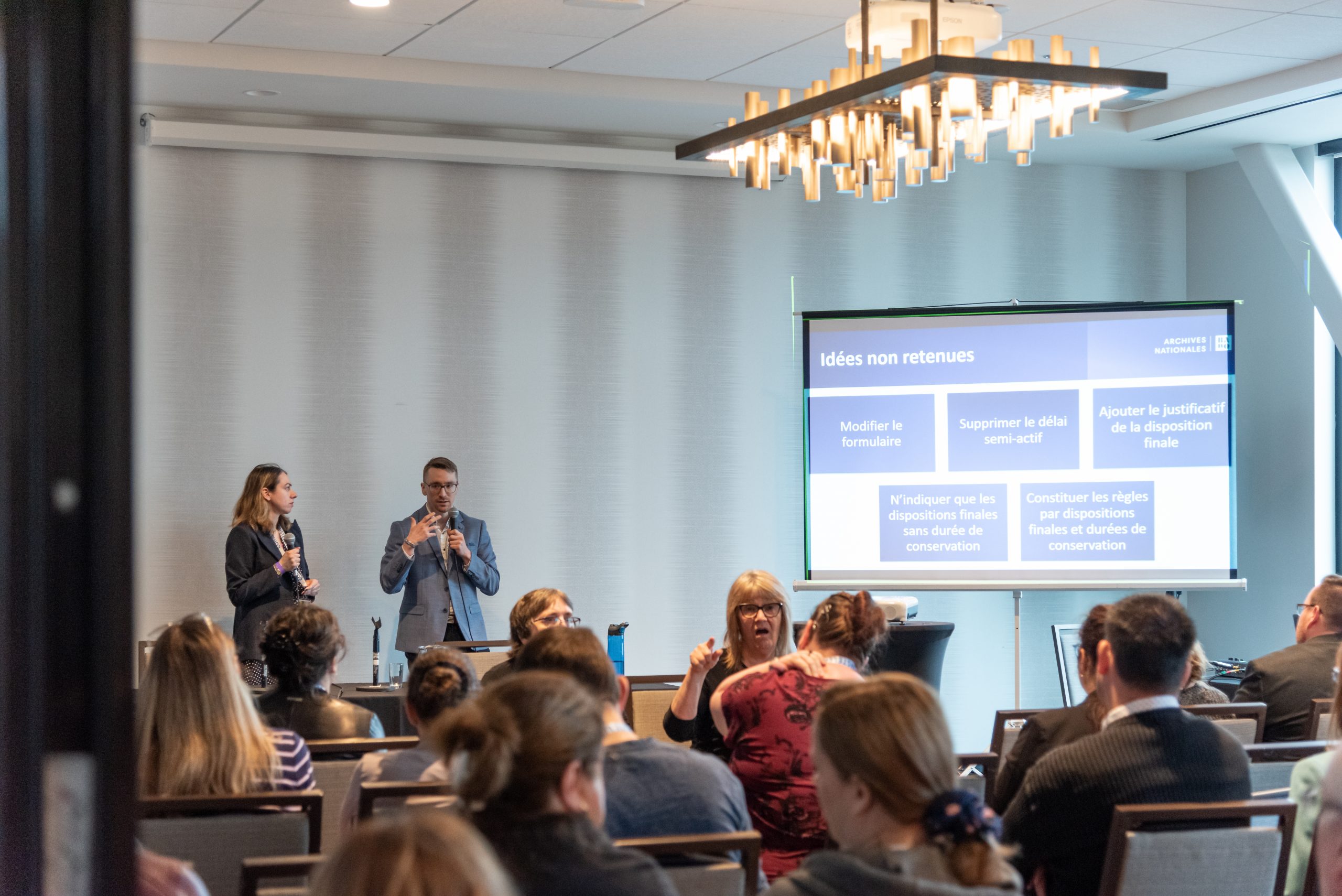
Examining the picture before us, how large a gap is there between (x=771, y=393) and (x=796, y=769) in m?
4.81

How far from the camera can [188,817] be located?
2.58 meters

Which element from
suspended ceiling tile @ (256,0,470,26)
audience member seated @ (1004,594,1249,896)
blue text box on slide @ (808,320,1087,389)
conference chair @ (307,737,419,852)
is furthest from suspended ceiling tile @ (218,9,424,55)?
audience member seated @ (1004,594,1249,896)

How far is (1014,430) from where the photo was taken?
23.7 feet

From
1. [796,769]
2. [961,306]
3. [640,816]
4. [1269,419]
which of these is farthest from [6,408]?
[1269,419]

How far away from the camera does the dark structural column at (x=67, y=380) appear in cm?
83

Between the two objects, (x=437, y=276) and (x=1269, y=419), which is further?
(x=1269, y=419)

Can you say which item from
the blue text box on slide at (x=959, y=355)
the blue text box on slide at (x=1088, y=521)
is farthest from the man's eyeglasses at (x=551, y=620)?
the blue text box on slide at (x=1088, y=521)

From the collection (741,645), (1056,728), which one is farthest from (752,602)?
(1056,728)

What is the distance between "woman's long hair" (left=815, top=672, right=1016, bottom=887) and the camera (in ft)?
5.85

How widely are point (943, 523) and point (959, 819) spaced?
555cm

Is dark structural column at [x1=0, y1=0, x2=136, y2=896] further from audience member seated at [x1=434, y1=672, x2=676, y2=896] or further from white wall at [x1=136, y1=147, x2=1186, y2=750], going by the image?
white wall at [x1=136, y1=147, x2=1186, y2=750]

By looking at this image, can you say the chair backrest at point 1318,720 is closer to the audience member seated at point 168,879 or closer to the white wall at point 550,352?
the audience member seated at point 168,879

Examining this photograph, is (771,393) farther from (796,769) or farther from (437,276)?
(796,769)

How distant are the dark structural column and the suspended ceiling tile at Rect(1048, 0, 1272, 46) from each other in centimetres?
536
